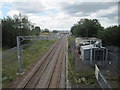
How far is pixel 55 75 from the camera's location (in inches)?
672

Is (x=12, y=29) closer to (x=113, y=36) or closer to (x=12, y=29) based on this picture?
(x=12, y=29)

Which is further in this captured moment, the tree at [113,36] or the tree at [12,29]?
the tree at [12,29]

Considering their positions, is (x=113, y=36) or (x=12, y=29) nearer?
(x=113, y=36)

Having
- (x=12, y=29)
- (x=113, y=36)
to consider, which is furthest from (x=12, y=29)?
(x=113, y=36)

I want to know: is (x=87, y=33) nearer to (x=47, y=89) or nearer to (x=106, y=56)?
(x=106, y=56)

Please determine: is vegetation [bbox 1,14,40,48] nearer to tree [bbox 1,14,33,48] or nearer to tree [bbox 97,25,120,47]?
tree [bbox 1,14,33,48]

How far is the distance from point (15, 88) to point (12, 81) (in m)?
1.94

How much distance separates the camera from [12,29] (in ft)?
124

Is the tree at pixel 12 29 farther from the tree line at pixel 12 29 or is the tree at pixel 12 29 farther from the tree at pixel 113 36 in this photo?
the tree at pixel 113 36

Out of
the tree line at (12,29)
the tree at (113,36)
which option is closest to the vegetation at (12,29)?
the tree line at (12,29)

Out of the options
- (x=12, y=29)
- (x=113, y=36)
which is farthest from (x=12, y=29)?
(x=113, y=36)

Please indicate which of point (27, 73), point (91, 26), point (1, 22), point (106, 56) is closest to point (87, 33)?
point (91, 26)

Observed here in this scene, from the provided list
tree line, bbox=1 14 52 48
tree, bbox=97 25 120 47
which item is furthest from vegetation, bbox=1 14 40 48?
tree, bbox=97 25 120 47

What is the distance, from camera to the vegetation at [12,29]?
36375 millimetres
